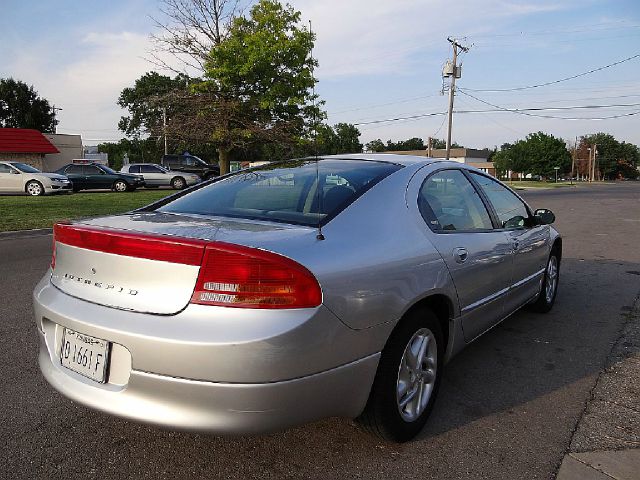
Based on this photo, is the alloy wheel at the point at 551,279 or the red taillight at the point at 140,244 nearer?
the red taillight at the point at 140,244

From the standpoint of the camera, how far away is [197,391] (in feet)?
6.43

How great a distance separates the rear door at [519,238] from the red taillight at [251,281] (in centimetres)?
218

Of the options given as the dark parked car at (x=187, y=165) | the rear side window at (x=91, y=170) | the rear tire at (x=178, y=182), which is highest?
the dark parked car at (x=187, y=165)

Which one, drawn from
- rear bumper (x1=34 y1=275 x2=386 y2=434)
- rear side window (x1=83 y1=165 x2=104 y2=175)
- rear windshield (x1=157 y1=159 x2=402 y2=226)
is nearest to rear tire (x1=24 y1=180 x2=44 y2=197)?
rear side window (x1=83 y1=165 x2=104 y2=175)

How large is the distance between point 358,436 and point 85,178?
81.4 feet

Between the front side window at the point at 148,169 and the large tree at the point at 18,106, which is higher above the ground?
the large tree at the point at 18,106

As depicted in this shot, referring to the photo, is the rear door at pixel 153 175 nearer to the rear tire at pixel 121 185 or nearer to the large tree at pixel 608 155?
the rear tire at pixel 121 185

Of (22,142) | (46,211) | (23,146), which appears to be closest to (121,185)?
(46,211)

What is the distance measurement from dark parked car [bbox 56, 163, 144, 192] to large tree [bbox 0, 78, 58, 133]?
143 feet

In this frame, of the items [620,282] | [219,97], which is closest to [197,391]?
[620,282]

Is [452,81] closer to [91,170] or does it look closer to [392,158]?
[91,170]

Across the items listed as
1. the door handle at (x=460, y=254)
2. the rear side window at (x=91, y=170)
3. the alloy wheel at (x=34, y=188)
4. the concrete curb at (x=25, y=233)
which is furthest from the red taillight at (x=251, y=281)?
the rear side window at (x=91, y=170)

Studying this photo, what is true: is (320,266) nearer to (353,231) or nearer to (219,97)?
(353,231)

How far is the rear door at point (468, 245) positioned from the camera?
2.93 meters
